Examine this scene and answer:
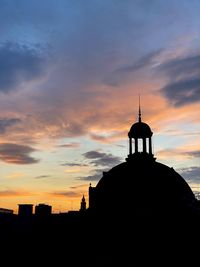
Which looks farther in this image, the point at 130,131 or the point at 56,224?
the point at 56,224

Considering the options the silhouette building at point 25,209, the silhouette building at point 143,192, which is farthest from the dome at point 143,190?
the silhouette building at point 25,209

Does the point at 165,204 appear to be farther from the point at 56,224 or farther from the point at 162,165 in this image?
the point at 56,224

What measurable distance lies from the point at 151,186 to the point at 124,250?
276 inches

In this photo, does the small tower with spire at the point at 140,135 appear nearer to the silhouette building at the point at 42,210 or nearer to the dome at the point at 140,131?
the dome at the point at 140,131

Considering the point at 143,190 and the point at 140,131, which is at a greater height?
the point at 140,131

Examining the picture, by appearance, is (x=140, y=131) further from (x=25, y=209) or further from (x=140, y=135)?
(x=25, y=209)

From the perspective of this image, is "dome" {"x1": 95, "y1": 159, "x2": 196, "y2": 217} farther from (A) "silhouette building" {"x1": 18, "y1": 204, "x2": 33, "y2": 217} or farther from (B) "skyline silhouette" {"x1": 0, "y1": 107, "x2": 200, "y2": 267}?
(A) "silhouette building" {"x1": 18, "y1": 204, "x2": 33, "y2": 217}

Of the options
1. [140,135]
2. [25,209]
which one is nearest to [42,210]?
[25,209]

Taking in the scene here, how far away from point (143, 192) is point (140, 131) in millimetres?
7860

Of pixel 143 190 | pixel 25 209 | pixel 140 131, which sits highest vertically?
pixel 140 131

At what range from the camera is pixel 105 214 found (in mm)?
47906

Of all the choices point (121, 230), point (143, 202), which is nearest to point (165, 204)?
point (143, 202)

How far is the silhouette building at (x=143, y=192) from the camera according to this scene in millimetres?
47062

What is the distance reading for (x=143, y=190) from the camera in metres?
47.4
